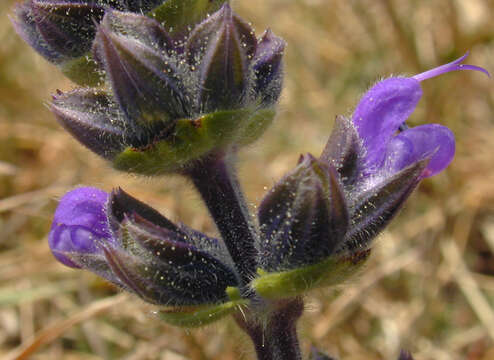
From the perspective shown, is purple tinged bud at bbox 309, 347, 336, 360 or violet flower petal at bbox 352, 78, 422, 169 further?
purple tinged bud at bbox 309, 347, 336, 360

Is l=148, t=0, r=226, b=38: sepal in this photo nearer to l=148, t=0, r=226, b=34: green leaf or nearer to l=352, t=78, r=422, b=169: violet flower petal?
l=148, t=0, r=226, b=34: green leaf

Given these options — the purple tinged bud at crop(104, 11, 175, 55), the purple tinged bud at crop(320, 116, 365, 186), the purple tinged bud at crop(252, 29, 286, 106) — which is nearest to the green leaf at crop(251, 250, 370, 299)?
the purple tinged bud at crop(320, 116, 365, 186)

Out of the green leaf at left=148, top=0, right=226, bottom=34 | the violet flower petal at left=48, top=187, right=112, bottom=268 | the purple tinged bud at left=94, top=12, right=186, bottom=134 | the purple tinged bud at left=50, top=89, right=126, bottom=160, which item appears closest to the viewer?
the purple tinged bud at left=94, top=12, right=186, bottom=134

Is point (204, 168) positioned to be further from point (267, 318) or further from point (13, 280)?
point (13, 280)

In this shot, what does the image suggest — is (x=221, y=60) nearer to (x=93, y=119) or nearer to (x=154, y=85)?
(x=154, y=85)

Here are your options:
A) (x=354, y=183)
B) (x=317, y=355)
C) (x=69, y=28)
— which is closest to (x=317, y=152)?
(x=317, y=355)

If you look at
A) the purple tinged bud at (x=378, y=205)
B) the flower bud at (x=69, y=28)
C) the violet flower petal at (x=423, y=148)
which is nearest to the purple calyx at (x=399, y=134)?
the violet flower petal at (x=423, y=148)
